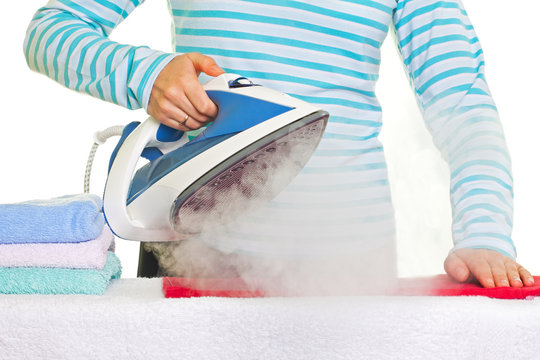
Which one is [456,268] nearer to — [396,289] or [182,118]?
[396,289]

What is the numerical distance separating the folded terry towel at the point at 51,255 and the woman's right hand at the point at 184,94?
215 mm

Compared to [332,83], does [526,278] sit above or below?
below

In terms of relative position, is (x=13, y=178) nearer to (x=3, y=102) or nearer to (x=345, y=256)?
(x=3, y=102)

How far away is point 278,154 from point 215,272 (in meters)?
0.27

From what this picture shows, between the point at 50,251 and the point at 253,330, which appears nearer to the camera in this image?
the point at 253,330

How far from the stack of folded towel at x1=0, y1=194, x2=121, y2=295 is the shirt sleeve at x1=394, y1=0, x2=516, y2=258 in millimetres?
566

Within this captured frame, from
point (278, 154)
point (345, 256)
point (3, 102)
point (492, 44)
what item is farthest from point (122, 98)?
point (3, 102)

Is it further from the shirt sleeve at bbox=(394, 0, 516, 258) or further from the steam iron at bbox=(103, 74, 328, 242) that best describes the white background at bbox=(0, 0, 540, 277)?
the steam iron at bbox=(103, 74, 328, 242)

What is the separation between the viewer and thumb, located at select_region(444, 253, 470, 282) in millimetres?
897

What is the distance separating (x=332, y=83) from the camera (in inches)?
40.4

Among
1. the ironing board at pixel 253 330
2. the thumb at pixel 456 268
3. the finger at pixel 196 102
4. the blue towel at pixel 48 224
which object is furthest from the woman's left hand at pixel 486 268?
the blue towel at pixel 48 224

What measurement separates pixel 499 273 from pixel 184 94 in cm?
51

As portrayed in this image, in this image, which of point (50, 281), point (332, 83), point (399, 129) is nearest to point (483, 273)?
point (399, 129)

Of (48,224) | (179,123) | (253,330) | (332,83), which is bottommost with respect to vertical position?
(253,330)
